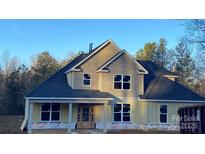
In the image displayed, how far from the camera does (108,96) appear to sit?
41.0 feet

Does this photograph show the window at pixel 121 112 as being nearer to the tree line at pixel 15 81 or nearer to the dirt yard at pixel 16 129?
the dirt yard at pixel 16 129

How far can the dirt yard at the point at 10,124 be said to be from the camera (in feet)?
37.2

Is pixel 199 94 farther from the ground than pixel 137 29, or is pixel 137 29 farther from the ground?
pixel 137 29

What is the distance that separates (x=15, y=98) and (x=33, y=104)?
0.62 meters

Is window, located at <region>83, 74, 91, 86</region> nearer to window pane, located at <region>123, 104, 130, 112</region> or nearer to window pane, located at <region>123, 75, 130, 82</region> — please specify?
window pane, located at <region>123, 75, 130, 82</region>

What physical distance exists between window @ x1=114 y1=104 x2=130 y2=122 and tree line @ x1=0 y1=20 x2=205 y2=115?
1.62 metres

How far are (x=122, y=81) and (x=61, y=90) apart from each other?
2.02m

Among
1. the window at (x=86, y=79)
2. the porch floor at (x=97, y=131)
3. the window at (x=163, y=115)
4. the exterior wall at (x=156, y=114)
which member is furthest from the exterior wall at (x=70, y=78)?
the window at (x=163, y=115)

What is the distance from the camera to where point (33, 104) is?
11.8m

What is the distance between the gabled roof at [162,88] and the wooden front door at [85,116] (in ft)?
5.79

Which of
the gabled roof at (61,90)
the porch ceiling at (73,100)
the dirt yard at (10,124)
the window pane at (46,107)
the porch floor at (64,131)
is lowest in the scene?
the porch floor at (64,131)
